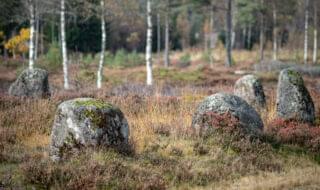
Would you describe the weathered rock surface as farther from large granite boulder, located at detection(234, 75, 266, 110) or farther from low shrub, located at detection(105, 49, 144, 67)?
large granite boulder, located at detection(234, 75, 266, 110)

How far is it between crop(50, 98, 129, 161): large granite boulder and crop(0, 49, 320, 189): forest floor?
0.24 meters

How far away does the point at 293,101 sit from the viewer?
13.9 m

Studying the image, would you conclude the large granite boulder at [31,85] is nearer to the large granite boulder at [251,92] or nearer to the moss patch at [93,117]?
the large granite boulder at [251,92]

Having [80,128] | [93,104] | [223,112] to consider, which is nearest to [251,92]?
[223,112]

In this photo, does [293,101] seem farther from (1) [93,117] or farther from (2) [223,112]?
(1) [93,117]

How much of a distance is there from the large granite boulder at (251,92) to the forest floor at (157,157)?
1.11 m

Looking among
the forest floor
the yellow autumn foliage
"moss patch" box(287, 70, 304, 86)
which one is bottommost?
the forest floor

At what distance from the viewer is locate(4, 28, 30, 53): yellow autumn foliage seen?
46566 millimetres

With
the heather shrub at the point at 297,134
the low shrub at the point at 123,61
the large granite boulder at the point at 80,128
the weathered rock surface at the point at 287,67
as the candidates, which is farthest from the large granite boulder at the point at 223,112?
the low shrub at the point at 123,61

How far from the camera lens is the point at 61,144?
9.45 m

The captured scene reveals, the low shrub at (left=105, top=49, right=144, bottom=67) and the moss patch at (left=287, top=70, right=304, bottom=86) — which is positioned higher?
the moss patch at (left=287, top=70, right=304, bottom=86)

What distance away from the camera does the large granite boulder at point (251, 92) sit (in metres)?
16.0

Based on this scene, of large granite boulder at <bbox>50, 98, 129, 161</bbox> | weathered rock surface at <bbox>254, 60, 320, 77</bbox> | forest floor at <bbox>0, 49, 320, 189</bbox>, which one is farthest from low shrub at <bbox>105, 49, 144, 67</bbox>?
large granite boulder at <bbox>50, 98, 129, 161</bbox>

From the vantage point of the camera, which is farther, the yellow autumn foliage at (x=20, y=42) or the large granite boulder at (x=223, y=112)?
the yellow autumn foliage at (x=20, y=42)
